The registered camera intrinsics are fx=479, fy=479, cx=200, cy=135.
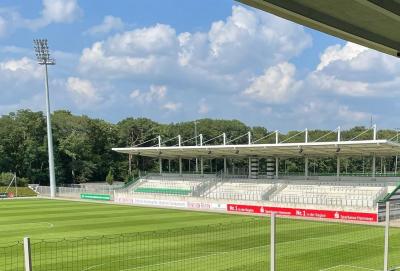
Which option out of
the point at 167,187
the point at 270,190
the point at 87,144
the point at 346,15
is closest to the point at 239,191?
the point at 270,190

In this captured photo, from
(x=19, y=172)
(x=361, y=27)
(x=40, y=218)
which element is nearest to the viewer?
(x=361, y=27)

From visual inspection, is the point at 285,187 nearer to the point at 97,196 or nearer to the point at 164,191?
the point at 164,191

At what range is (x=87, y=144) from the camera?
90875 mm

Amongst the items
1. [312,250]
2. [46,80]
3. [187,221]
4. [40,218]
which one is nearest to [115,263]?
[312,250]

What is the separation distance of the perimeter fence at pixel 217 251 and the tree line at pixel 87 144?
4731cm

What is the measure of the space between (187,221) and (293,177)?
1759 centimetres

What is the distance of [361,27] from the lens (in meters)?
7.19

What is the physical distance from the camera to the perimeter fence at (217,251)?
1723 cm

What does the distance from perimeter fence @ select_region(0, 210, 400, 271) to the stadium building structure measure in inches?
347

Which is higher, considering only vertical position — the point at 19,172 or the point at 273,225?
the point at 273,225

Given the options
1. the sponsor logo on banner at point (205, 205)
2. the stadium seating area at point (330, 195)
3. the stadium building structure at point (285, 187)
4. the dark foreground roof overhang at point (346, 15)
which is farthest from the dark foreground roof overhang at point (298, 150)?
the dark foreground roof overhang at point (346, 15)

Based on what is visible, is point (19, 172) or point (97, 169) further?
point (97, 169)

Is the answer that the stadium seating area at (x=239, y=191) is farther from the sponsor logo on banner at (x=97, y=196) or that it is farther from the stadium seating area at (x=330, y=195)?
the sponsor logo on banner at (x=97, y=196)

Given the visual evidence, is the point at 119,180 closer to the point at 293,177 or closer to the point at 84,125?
the point at 84,125
